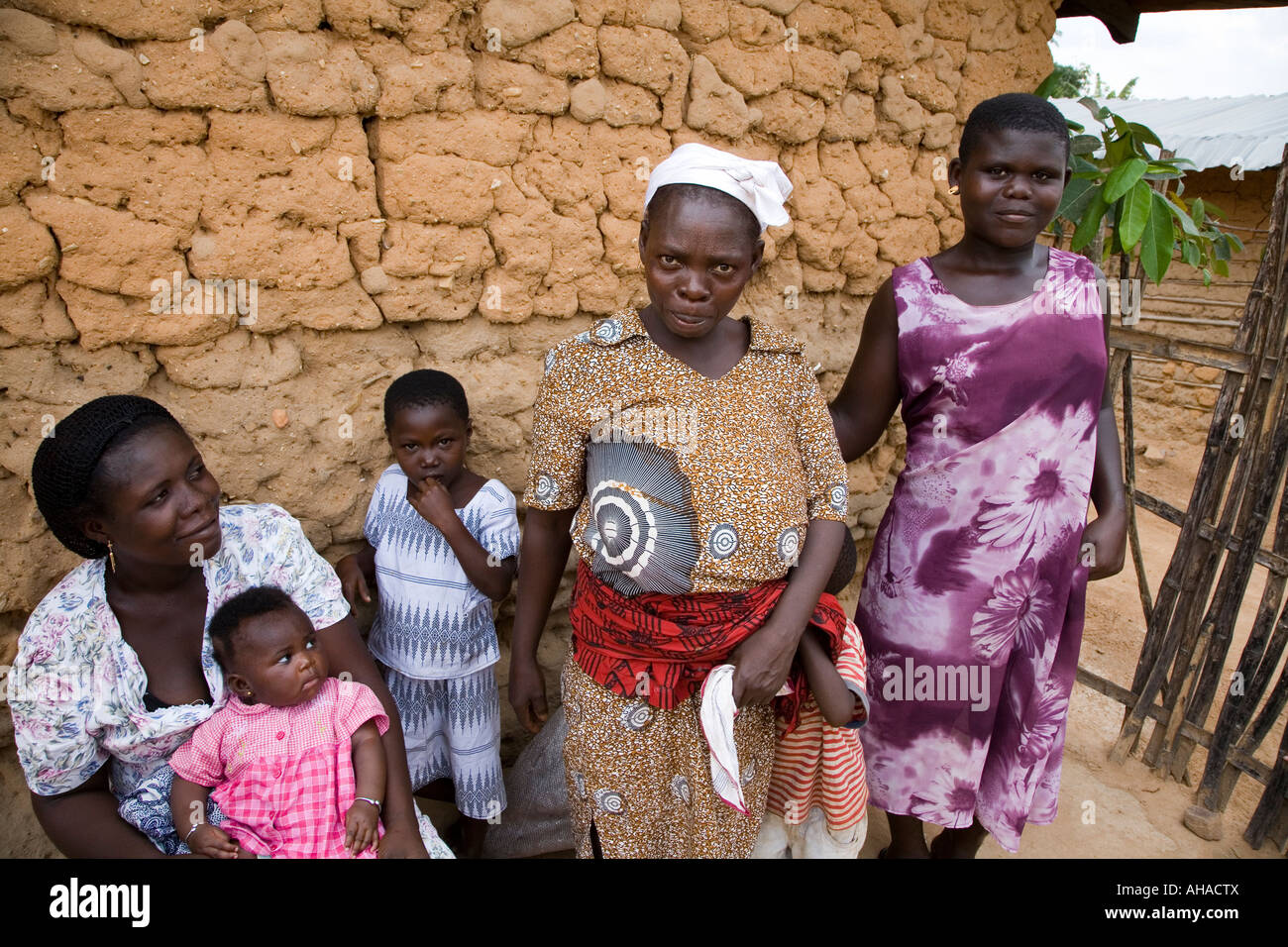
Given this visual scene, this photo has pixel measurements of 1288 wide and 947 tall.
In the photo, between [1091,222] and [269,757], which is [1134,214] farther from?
[269,757]

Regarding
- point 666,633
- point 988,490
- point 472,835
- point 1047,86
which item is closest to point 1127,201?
point 1047,86

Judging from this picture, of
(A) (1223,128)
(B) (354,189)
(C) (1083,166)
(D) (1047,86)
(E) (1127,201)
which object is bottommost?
(B) (354,189)

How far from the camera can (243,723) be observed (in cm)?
171

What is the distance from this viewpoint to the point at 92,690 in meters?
1.64

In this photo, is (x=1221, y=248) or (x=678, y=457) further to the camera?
(x=1221, y=248)

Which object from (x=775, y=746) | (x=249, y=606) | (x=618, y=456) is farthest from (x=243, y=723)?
(x=775, y=746)

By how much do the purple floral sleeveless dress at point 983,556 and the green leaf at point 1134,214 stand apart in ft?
2.76

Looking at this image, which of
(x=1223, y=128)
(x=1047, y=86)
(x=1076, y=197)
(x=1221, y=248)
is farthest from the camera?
(x=1223, y=128)

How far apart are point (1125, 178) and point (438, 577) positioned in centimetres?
252

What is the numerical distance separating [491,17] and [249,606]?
167cm

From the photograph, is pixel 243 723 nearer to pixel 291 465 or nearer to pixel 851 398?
pixel 291 465

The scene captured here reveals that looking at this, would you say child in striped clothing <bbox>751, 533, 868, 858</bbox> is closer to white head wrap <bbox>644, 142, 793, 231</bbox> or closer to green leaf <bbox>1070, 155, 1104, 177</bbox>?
white head wrap <bbox>644, 142, 793, 231</bbox>

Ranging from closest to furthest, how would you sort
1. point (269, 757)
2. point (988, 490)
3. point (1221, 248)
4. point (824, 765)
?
point (269, 757) < point (824, 765) < point (988, 490) < point (1221, 248)

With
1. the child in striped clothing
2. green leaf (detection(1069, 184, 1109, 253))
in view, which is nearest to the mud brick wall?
green leaf (detection(1069, 184, 1109, 253))
